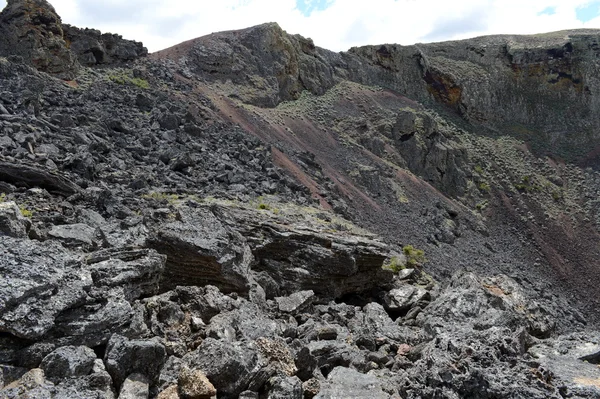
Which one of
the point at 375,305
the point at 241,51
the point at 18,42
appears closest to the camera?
the point at 375,305

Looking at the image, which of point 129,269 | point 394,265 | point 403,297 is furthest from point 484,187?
point 129,269

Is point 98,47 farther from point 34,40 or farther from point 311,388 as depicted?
point 311,388

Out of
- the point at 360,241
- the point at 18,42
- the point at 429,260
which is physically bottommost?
the point at 429,260

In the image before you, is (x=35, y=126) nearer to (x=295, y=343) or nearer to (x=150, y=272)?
(x=150, y=272)

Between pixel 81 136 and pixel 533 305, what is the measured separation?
54.0ft

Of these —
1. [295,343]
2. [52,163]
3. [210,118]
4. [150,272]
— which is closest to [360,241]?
[295,343]

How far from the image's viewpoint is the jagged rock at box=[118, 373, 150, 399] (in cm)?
512

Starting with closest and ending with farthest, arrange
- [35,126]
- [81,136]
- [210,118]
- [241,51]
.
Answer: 1. [35,126]
2. [81,136]
3. [210,118]
4. [241,51]

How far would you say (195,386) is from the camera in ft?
17.9

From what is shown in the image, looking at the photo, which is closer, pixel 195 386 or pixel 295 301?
pixel 195 386

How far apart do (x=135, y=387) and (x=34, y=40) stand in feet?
105

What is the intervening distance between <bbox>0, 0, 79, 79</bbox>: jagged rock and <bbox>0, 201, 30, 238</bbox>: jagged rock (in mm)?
26665

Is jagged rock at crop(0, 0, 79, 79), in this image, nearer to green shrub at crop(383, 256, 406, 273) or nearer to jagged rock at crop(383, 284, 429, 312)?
green shrub at crop(383, 256, 406, 273)

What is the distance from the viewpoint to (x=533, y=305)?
11.9 metres
